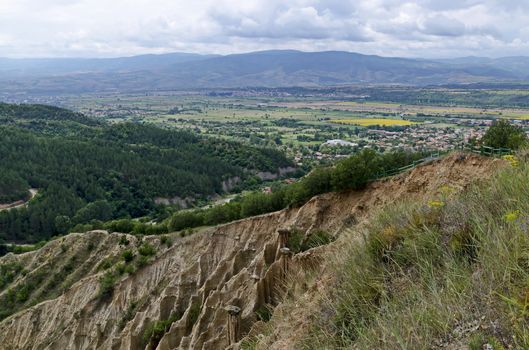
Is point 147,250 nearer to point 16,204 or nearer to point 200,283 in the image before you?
point 200,283

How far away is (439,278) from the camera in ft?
24.1

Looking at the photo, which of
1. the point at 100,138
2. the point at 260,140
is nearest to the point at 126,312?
the point at 100,138

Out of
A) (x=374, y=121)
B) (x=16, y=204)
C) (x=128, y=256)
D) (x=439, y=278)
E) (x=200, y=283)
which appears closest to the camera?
(x=439, y=278)

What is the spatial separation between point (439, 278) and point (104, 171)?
93.9 m

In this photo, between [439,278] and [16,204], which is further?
[16,204]

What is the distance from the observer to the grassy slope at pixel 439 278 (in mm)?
5898

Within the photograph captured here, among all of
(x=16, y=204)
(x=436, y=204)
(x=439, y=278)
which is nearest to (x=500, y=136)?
(x=436, y=204)

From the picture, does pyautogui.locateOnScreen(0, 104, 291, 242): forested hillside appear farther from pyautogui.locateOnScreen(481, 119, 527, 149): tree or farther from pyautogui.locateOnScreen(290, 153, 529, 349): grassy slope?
pyautogui.locateOnScreen(290, 153, 529, 349): grassy slope

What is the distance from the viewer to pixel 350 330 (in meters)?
7.89

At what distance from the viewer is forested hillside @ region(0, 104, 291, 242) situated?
7469 centimetres

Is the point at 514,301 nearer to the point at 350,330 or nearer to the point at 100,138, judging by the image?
the point at 350,330

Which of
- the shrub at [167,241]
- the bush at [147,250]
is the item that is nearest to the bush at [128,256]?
the bush at [147,250]

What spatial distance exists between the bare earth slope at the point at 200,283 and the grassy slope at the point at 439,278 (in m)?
9.84

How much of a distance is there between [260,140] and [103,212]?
74910 millimetres
